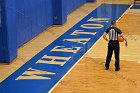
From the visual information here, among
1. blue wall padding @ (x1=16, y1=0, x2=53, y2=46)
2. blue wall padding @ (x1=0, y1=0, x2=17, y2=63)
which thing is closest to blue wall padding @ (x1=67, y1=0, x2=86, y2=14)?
blue wall padding @ (x1=16, y1=0, x2=53, y2=46)

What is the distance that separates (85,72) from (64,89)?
1.63 m

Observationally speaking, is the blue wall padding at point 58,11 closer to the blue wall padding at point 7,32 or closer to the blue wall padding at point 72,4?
the blue wall padding at point 72,4

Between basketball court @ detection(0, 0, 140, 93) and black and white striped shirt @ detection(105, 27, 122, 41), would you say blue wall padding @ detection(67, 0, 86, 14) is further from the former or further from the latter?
black and white striped shirt @ detection(105, 27, 122, 41)

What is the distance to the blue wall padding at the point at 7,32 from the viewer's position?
11.8 metres

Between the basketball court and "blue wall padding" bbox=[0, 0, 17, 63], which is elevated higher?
"blue wall padding" bbox=[0, 0, 17, 63]

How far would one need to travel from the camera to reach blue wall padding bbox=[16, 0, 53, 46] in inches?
552

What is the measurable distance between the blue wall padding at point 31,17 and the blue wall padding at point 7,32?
4.84ft

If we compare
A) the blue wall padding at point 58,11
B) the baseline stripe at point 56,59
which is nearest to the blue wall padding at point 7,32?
the baseline stripe at point 56,59

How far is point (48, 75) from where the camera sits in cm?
1128

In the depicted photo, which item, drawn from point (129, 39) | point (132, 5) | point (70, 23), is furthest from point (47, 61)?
point (132, 5)

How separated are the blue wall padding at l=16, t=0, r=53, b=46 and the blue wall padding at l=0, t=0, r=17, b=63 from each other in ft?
4.84

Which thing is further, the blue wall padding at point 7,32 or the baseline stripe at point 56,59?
the blue wall padding at point 7,32

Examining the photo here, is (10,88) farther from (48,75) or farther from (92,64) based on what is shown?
(92,64)

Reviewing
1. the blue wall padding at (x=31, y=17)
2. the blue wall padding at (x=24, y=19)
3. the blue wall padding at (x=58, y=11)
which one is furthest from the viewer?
the blue wall padding at (x=58, y=11)
